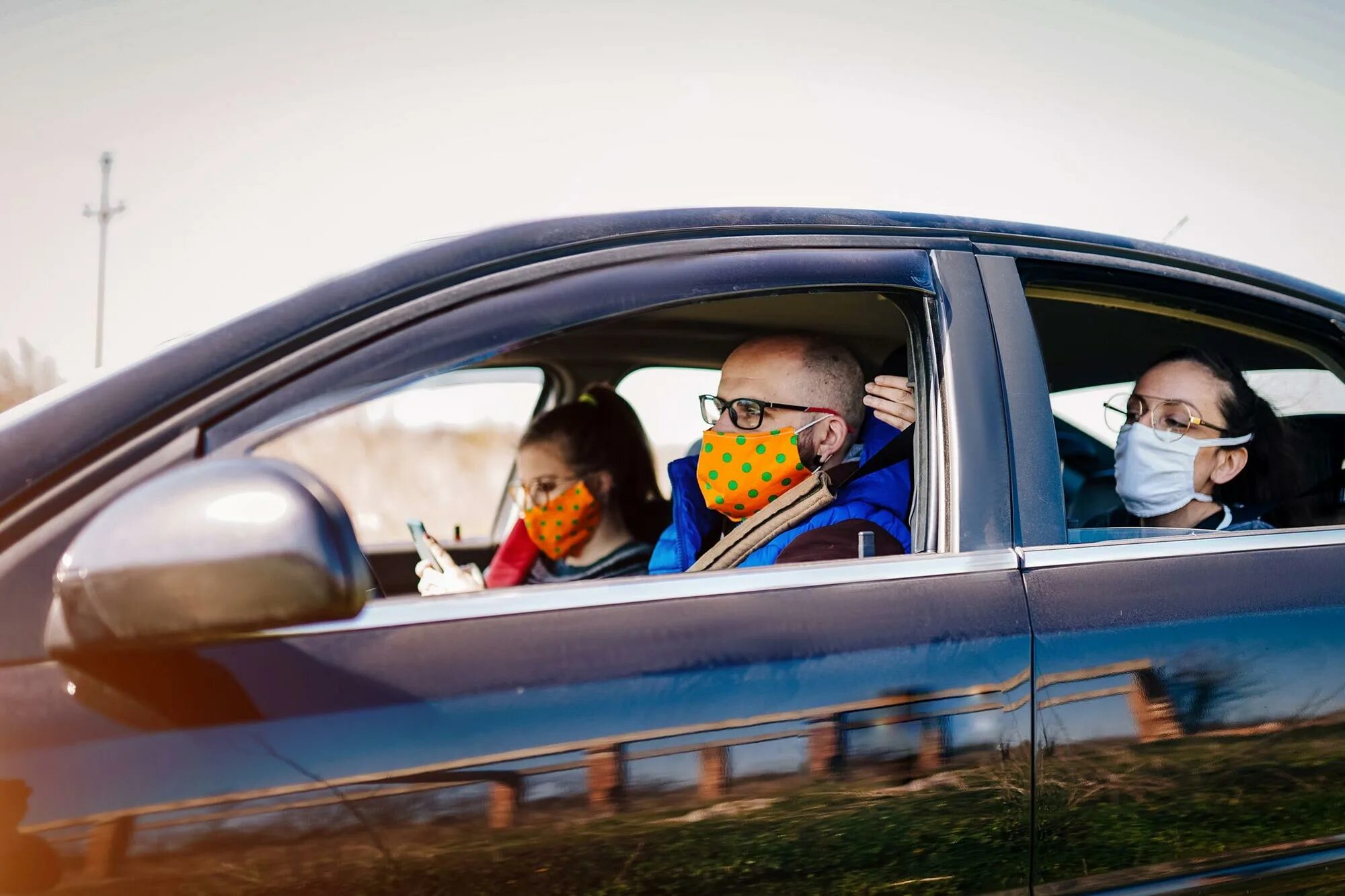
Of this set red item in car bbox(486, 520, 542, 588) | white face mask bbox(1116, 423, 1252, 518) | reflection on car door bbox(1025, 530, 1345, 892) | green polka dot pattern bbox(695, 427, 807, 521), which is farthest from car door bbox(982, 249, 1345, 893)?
red item in car bbox(486, 520, 542, 588)

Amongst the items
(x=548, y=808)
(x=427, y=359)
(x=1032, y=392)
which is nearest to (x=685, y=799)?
(x=548, y=808)

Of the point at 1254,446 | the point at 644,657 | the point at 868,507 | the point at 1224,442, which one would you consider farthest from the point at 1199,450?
the point at 644,657

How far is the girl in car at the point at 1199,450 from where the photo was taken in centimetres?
261

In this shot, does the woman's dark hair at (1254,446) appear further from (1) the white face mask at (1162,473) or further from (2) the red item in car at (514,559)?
(2) the red item in car at (514,559)

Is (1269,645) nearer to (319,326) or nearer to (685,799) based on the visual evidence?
(685,799)

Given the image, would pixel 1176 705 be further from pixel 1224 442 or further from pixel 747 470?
pixel 1224 442

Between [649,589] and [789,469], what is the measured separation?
2.84ft

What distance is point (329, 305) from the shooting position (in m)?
1.36

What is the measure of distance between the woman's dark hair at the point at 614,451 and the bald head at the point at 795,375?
0.99 metres

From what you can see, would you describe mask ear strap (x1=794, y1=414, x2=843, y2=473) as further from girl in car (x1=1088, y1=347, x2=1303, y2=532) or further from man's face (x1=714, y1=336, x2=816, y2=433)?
girl in car (x1=1088, y1=347, x2=1303, y2=532)

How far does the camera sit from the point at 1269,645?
165 centimetres

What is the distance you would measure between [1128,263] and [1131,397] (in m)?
0.90

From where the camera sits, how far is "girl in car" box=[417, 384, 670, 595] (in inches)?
130

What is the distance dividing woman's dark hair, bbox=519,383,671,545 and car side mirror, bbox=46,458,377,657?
225 centimetres
